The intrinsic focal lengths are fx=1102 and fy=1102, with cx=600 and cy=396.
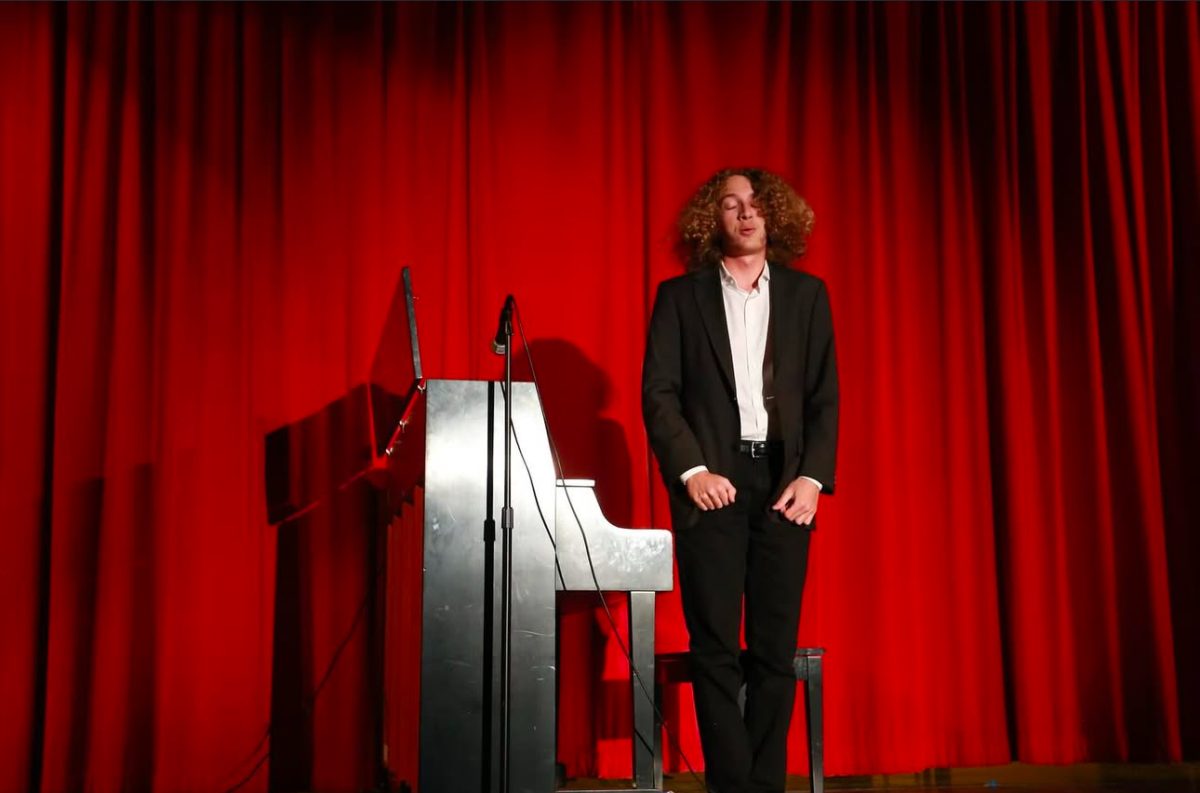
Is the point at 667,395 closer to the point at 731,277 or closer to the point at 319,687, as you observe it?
the point at 731,277

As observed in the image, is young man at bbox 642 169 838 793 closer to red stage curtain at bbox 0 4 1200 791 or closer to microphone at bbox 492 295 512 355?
microphone at bbox 492 295 512 355

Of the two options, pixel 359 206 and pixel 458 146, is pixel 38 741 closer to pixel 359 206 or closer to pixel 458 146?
pixel 359 206

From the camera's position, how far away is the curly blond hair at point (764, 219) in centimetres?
271

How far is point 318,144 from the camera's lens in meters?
3.74

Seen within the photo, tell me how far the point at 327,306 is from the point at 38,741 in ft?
5.29

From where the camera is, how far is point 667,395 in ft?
8.13

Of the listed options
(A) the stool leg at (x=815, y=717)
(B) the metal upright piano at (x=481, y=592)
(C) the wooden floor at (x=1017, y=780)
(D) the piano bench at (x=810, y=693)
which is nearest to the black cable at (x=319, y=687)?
(C) the wooden floor at (x=1017, y=780)

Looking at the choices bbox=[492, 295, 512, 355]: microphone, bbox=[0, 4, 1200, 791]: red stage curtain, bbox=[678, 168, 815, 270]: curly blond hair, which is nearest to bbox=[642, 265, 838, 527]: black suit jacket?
bbox=[678, 168, 815, 270]: curly blond hair

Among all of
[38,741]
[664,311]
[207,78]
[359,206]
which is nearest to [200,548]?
[38,741]

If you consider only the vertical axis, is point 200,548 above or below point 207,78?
below

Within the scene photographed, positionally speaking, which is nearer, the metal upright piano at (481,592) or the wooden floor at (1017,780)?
the metal upright piano at (481,592)

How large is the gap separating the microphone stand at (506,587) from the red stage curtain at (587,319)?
134 centimetres

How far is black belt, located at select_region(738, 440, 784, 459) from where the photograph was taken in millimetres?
2428

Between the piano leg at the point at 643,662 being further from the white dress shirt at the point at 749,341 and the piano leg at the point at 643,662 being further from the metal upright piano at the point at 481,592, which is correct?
the white dress shirt at the point at 749,341
